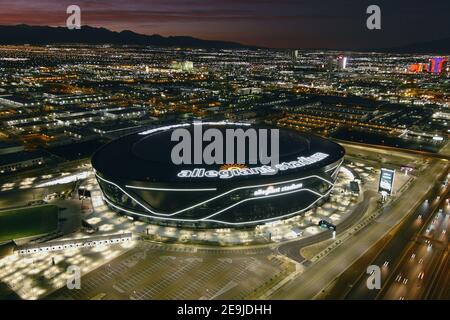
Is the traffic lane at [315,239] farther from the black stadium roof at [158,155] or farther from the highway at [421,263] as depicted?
the black stadium roof at [158,155]

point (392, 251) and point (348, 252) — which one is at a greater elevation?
point (392, 251)

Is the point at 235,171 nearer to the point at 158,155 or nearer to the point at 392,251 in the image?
the point at 158,155

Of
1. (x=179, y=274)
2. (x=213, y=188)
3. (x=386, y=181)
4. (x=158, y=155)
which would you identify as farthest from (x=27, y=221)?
(x=386, y=181)

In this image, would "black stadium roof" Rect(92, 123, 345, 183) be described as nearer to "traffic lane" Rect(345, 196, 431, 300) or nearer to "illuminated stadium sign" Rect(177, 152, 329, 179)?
"illuminated stadium sign" Rect(177, 152, 329, 179)

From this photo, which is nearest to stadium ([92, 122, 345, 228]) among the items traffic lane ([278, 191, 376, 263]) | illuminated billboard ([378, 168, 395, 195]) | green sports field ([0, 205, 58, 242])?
traffic lane ([278, 191, 376, 263])

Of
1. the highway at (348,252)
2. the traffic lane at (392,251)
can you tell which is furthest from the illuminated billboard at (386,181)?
the traffic lane at (392,251)

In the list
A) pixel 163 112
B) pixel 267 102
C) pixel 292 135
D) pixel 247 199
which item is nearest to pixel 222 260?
pixel 247 199
